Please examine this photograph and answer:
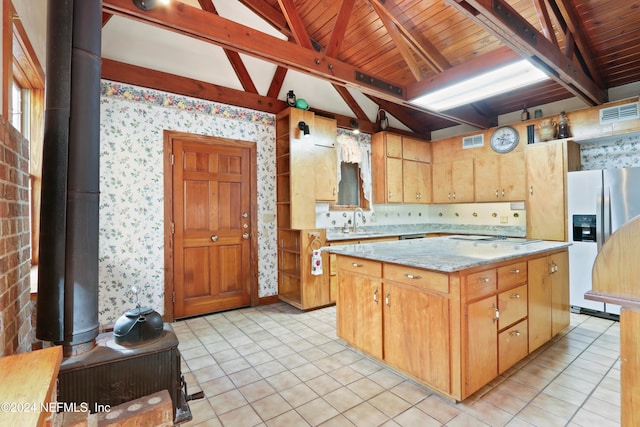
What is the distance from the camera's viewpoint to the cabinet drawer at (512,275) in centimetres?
222

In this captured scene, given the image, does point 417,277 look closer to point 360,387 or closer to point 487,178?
point 360,387

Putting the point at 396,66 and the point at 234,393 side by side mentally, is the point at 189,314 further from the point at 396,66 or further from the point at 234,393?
the point at 396,66

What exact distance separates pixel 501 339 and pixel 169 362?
214 cm

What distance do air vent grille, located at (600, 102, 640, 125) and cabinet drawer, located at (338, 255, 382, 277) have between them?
3693 millimetres

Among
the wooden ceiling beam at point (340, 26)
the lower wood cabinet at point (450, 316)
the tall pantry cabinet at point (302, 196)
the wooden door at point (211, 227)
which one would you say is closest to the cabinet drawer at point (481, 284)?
the lower wood cabinet at point (450, 316)

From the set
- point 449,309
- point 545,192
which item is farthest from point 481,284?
point 545,192

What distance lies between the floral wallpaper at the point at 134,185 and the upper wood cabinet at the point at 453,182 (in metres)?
3.96

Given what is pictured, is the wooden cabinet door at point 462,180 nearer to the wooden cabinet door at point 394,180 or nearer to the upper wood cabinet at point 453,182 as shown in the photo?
the upper wood cabinet at point 453,182

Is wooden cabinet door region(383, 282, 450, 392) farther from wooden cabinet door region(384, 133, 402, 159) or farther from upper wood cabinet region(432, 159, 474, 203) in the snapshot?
upper wood cabinet region(432, 159, 474, 203)

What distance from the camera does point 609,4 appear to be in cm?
303

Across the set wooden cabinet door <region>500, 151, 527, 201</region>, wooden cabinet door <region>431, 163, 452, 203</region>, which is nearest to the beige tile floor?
wooden cabinet door <region>500, 151, 527, 201</region>

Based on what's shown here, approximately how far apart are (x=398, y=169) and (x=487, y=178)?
1.40m

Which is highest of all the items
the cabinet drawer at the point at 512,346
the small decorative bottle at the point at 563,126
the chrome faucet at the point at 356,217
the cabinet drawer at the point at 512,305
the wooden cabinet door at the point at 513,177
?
the small decorative bottle at the point at 563,126

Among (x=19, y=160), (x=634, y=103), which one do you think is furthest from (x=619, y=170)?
(x=19, y=160)
